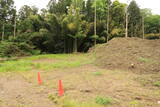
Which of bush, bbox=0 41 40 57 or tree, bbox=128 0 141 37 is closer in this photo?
bush, bbox=0 41 40 57

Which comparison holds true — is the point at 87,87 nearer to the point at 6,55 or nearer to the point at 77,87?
the point at 77,87

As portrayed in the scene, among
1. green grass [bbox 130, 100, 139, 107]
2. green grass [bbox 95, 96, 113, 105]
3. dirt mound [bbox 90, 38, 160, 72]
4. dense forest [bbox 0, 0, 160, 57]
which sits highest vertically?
dense forest [bbox 0, 0, 160, 57]

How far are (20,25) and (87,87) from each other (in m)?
23.0

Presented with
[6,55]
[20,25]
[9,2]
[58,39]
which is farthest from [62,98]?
[9,2]

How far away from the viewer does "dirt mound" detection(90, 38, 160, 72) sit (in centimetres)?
1055

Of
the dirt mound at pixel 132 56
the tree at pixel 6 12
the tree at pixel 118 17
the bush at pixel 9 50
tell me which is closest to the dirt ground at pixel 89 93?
the dirt mound at pixel 132 56

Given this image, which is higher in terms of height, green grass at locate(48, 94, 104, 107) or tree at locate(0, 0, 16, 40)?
tree at locate(0, 0, 16, 40)

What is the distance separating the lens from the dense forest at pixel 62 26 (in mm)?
20266

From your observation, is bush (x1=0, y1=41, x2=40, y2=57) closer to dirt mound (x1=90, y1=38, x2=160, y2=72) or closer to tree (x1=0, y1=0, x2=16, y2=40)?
tree (x1=0, y1=0, x2=16, y2=40)

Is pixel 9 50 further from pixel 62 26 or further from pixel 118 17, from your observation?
pixel 118 17

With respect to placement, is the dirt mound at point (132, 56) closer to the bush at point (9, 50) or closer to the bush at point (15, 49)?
the bush at point (15, 49)

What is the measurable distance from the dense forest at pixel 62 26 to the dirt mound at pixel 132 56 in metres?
5.04

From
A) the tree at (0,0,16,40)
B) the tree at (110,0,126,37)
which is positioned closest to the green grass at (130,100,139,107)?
the tree at (110,0,126,37)

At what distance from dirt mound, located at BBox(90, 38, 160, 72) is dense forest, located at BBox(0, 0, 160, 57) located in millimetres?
5044
